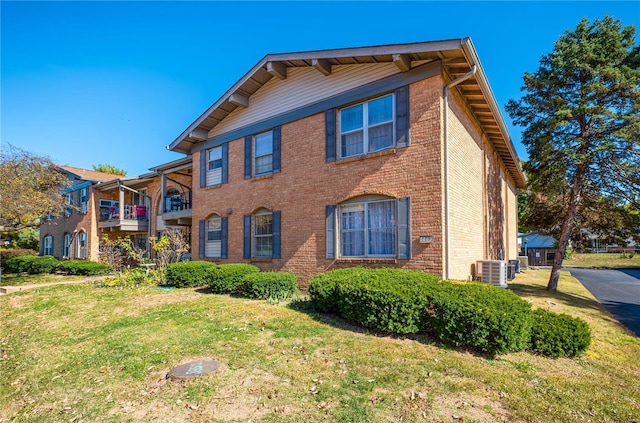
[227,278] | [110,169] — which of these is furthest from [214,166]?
[110,169]

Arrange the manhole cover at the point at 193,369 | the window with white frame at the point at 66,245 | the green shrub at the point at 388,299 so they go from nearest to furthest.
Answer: the manhole cover at the point at 193,369 < the green shrub at the point at 388,299 < the window with white frame at the point at 66,245

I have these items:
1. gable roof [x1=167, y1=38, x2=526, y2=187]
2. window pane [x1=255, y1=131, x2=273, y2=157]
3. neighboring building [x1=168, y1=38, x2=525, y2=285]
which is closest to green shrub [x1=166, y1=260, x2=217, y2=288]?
neighboring building [x1=168, y1=38, x2=525, y2=285]

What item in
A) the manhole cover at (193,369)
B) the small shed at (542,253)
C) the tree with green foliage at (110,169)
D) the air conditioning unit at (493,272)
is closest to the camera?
the manhole cover at (193,369)

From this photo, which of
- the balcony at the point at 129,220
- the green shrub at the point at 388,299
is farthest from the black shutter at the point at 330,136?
the balcony at the point at 129,220

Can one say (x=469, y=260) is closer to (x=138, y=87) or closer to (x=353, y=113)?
(x=353, y=113)

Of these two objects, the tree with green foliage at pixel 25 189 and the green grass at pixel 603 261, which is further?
the green grass at pixel 603 261

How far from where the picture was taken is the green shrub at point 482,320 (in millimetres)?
5320

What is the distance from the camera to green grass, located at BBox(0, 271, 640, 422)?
13.0 feet

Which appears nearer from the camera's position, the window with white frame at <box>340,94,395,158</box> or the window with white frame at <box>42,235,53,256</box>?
the window with white frame at <box>340,94,395,158</box>

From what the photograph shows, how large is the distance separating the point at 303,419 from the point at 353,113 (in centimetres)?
882

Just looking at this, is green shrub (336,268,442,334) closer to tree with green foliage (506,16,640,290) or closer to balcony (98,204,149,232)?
tree with green foliage (506,16,640,290)

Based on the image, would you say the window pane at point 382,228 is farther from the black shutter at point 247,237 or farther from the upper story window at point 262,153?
the black shutter at point 247,237

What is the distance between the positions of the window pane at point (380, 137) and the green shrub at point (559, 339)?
19.0 feet

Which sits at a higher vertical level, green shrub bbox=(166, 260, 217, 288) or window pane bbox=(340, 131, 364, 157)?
window pane bbox=(340, 131, 364, 157)
